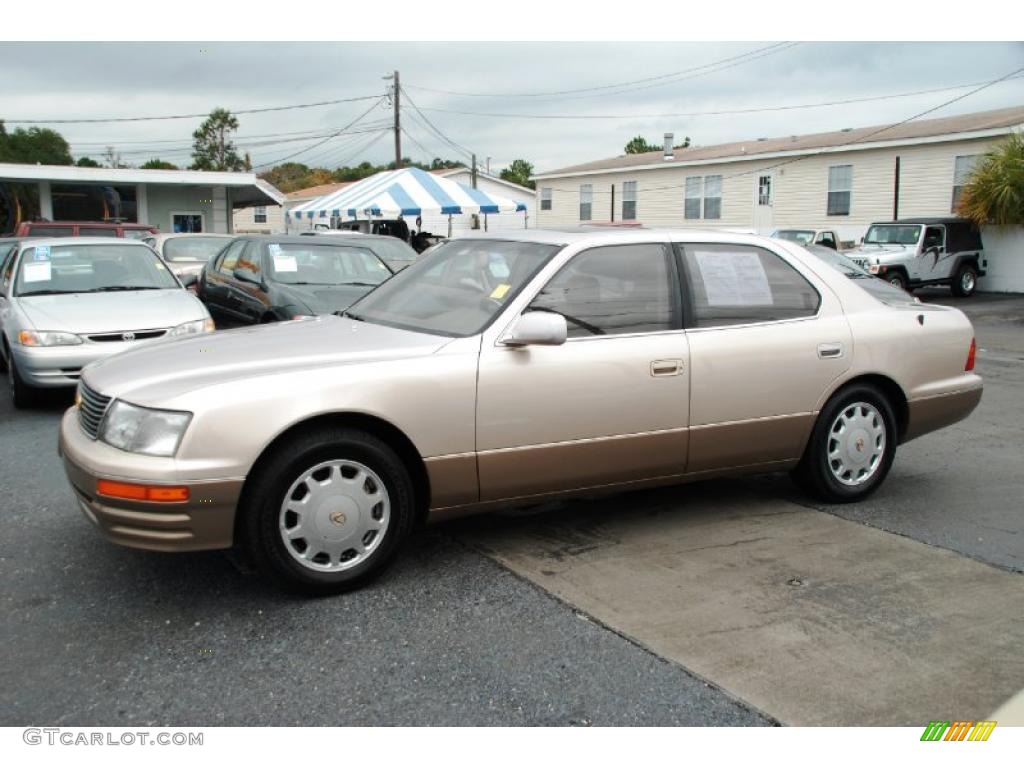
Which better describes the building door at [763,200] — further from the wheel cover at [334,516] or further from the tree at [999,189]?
the wheel cover at [334,516]

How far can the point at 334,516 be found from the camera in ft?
12.6

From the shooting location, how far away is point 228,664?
11.0 ft

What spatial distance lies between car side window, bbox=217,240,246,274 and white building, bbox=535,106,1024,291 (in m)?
14.9

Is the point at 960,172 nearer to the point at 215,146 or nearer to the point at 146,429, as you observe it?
the point at 146,429

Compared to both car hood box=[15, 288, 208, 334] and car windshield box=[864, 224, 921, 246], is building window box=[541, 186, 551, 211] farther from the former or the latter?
car hood box=[15, 288, 208, 334]

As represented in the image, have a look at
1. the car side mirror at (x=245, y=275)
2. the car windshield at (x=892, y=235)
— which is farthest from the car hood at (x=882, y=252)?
the car side mirror at (x=245, y=275)

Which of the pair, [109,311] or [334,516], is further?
[109,311]

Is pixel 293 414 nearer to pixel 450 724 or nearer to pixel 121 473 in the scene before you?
pixel 121 473

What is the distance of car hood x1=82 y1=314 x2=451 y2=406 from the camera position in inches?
149

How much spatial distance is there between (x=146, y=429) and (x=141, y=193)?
91.0ft

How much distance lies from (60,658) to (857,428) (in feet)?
13.4

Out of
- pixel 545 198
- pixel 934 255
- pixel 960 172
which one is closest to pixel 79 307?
pixel 934 255

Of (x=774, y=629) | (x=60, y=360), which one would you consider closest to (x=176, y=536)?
(x=774, y=629)

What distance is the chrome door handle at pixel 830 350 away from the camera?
4.97 meters
